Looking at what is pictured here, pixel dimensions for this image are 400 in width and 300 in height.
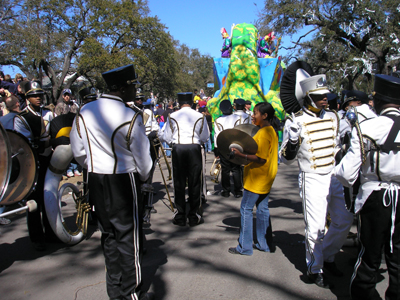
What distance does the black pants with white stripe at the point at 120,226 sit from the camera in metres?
2.98

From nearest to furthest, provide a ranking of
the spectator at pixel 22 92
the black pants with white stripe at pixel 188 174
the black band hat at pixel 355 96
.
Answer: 1. the spectator at pixel 22 92
2. the black pants with white stripe at pixel 188 174
3. the black band hat at pixel 355 96

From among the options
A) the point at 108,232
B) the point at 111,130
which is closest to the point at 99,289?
the point at 108,232

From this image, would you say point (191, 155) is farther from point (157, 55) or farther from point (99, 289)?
point (157, 55)

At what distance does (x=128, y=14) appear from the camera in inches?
1012

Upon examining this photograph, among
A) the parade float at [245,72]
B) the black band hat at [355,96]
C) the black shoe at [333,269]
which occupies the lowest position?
the black shoe at [333,269]

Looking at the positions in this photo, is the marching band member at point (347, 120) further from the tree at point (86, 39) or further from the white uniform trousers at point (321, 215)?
the tree at point (86, 39)

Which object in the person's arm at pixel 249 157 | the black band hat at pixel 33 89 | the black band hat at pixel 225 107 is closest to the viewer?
the person's arm at pixel 249 157

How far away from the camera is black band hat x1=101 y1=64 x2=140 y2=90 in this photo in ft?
9.85

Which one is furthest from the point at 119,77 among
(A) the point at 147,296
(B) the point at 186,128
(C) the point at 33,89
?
(B) the point at 186,128

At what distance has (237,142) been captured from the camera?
13.5 feet

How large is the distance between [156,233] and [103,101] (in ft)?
9.18

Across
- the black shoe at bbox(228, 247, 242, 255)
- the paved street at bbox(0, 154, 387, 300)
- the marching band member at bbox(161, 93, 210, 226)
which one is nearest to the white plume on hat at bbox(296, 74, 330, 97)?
the paved street at bbox(0, 154, 387, 300)

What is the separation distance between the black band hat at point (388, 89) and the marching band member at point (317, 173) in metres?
0.88

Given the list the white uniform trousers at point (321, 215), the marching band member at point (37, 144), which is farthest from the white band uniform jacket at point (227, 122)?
the white uniform trousers at point (321, 215)
